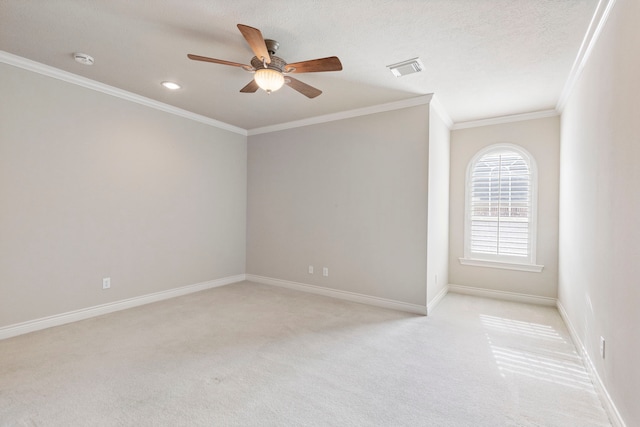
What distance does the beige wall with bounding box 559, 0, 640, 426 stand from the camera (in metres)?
1.63

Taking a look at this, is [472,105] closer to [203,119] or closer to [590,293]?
[590,293]

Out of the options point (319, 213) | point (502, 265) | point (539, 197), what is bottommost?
point (502, 265)

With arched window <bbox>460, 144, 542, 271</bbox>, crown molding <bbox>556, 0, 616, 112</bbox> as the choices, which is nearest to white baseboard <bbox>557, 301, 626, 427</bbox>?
arched window <bbox>460, 144, 542, 271</bbox>

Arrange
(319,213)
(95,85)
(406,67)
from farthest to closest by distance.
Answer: (319,213) → (95,85) → (406,67)

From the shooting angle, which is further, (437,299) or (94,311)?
(437,299)

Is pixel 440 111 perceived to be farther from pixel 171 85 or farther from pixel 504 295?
pixel 171 85

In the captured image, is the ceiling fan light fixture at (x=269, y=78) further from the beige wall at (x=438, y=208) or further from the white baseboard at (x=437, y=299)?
the white baseboard at (x=437, y=299)

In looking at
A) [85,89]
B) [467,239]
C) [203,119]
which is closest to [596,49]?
[467,239]

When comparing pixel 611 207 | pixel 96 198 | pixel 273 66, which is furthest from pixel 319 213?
pixel 611 207

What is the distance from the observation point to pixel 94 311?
352cm

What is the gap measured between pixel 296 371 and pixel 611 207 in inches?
98.0

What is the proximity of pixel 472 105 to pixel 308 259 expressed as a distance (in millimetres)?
3150

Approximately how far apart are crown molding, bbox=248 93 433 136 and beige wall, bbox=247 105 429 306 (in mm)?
68

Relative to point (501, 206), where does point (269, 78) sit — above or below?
above
